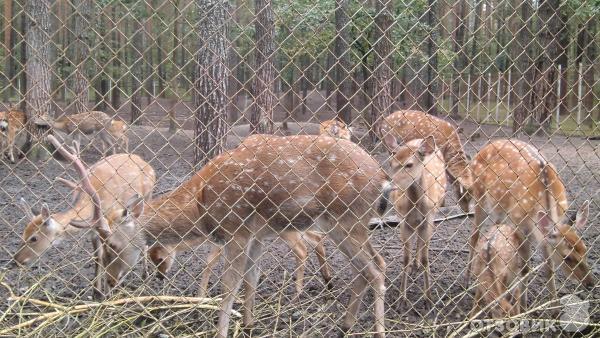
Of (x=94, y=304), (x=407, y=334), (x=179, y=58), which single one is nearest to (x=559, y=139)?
(x=407, y=334)

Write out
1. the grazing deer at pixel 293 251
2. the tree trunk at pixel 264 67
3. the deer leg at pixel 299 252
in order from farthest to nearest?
1. the deer leg at pixel 299 252
2. the grazing deer at pixel 293 251
3. the tree trunk at pixel 264 67

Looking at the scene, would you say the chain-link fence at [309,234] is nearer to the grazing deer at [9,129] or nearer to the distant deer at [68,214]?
the distant deer at [68,214]

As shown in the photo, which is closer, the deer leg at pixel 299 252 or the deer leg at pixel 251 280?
the deer leg at pixel 251 280

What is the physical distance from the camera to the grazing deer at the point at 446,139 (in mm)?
6496

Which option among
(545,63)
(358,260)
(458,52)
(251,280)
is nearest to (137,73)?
(545,63)

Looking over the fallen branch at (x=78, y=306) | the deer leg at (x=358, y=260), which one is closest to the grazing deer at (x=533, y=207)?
the deer leg at (x=358, y=260)

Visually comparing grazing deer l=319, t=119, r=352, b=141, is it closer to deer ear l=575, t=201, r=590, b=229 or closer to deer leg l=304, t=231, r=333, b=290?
deer leg l=304, t=231, r=333, b=290

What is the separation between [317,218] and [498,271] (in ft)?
3.99

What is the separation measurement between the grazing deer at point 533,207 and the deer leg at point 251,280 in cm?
150

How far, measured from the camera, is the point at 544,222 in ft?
14.8

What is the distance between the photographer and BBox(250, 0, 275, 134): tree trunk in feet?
11.1

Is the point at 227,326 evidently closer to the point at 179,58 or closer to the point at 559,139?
the point at 559,139

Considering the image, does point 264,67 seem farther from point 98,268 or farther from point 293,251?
point 98,268

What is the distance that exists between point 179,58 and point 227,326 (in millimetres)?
26110
